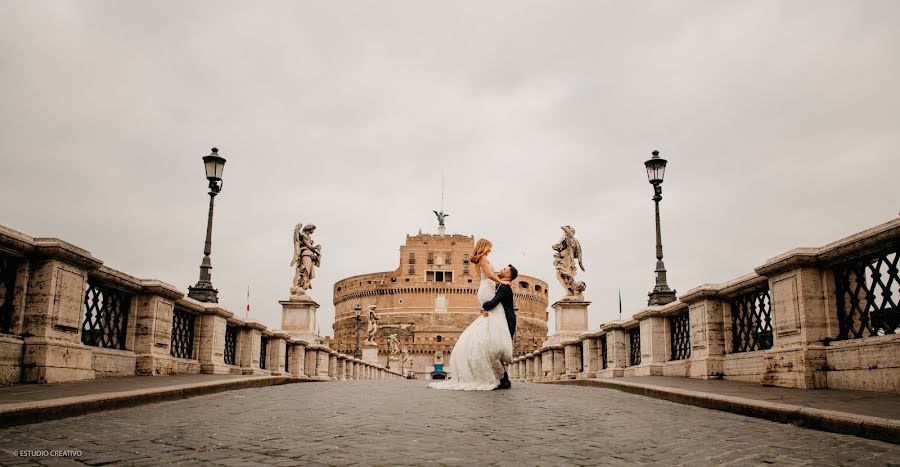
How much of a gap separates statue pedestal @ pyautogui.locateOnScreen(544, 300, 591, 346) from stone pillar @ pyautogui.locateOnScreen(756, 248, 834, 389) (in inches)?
597

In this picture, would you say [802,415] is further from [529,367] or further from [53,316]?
[529,367]

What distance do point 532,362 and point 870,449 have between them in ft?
83.1

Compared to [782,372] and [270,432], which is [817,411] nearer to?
[782,372]

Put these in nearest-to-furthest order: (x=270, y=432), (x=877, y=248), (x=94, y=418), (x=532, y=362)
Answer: (x=270, y=432), (x=94, y=418), (x=877, y=248), (x=532, y=362)

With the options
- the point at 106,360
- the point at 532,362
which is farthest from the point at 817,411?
the point at 532,362

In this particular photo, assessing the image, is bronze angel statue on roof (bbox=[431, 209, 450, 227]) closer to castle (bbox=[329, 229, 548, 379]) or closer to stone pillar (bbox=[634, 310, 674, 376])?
castle (bbox=[329, 229, 548, 379])

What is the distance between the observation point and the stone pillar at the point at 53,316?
307 inches

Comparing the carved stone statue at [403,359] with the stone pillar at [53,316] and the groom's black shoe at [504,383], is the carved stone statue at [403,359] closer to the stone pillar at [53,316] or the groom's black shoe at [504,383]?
the groom's black shoe at [504,383]

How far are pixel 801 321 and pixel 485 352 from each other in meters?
4.68

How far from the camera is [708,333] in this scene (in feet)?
36.4

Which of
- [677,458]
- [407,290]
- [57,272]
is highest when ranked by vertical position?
[407,290]

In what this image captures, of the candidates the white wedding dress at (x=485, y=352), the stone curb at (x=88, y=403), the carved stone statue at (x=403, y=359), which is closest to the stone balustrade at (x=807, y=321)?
the white wedding dress at (x=485, y=352)

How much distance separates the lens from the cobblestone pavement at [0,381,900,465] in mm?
4410

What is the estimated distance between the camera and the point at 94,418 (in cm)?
597
